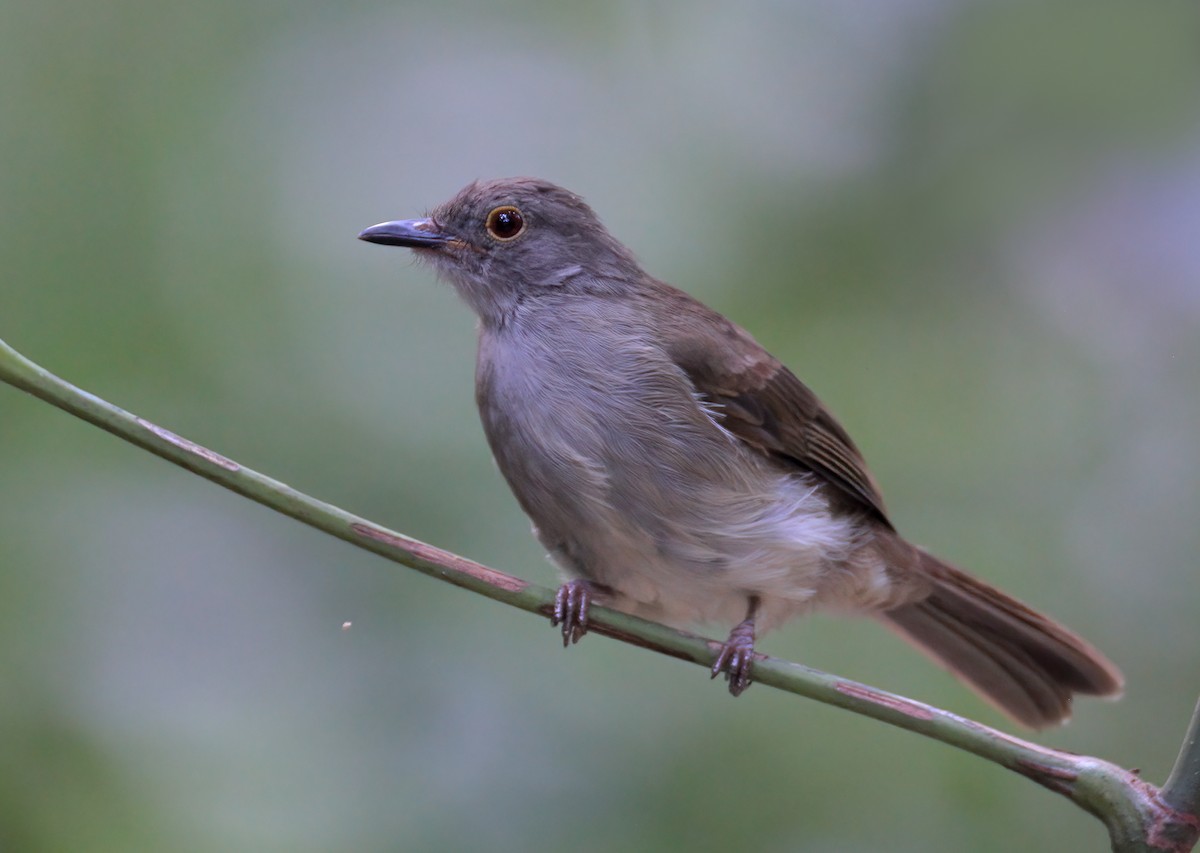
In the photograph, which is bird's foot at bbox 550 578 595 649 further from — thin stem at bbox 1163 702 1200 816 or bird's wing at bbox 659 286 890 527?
thin stem at bbox 1163 702 1200 816

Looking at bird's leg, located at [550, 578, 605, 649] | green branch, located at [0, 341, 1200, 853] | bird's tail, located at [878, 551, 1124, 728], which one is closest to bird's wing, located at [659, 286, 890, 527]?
bird's tail, located at [878, 551, 1124, 728]

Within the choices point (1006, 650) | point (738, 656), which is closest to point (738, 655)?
point (738, 656)

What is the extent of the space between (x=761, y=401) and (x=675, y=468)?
467mm

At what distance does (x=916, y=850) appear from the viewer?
3.66m

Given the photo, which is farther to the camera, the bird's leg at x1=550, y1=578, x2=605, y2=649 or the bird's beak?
the bird's beak

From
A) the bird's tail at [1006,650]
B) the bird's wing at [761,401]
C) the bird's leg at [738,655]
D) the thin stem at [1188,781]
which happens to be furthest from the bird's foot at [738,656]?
the thin stem at [1188,781]

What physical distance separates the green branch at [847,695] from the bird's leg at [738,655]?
66 cm

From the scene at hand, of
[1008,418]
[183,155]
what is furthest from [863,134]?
[183,155]

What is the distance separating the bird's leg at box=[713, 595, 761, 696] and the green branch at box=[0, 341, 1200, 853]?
2.18 feet

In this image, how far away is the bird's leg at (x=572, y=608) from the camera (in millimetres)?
Result: 2919

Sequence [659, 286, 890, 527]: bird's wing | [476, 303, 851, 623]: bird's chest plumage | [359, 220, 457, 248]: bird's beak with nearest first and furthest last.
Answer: [476, 303, 851, 623]: bird's chest plumage < [659, 286, 890, 527]: bird's wing < [359, 220, 457, 248]: bird's beak

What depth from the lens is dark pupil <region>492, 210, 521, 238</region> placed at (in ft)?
12.1

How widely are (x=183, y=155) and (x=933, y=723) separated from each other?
3.11 m

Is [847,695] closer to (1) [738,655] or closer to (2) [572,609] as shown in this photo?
(1) [738,655]
